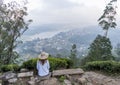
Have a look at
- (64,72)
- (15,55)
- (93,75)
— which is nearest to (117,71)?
(93,75)

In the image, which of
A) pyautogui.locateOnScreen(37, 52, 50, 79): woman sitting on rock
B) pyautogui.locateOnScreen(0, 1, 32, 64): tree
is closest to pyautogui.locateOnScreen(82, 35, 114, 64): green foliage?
pyautogui.locateOnScreen(0, 1, 32, 64): tree

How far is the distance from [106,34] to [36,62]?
2554cm

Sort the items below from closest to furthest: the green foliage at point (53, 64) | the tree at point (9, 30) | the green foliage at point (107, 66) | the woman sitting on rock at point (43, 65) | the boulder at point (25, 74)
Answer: the woman sitting on rock at point (43, 65)
the boulder at point (25, 74)
the green foliage at point (53, 64)
the green foliage at point (107, 66)
the tree at point (9, 30)

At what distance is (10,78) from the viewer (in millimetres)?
12383

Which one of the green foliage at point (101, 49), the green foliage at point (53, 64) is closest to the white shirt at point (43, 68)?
the green foliage at point (53, 64)

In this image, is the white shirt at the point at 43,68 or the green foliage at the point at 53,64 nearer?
the white shirt at the point at 43,68

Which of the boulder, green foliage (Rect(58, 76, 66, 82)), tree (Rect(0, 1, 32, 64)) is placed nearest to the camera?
green foliage (Rect(58, 76, 66, 82))

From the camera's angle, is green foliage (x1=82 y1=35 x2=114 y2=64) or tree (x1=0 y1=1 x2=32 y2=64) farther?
green foliage (x1=82 y1=35 x2=114 y2=64)

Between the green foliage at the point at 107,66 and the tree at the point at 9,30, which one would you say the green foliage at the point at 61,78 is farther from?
the tree at the point at 9,30

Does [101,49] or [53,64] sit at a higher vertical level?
[101,49]

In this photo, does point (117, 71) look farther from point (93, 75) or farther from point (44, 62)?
point (44, 62)

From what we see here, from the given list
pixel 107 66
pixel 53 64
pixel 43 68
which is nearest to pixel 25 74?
pixel 43 68

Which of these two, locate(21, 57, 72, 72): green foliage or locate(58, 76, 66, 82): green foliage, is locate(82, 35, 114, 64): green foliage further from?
locate(58, 76, 66, 82): green foliage

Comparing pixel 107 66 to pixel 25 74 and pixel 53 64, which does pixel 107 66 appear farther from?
pixel 25 74
